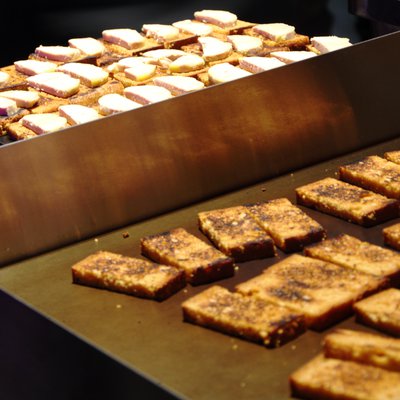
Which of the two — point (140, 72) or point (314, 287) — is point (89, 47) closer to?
point (140, 72)

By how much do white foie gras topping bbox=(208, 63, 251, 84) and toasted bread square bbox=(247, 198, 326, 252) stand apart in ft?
3.05

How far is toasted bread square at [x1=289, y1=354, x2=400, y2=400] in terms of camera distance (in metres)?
2.19

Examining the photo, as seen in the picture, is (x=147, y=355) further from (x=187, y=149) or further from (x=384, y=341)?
(x=187, y=149)

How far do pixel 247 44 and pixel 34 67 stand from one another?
0.97 m

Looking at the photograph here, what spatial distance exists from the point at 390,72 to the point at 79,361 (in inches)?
75.6

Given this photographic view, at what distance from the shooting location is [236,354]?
249 cm

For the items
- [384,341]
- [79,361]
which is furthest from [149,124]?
[384,341]

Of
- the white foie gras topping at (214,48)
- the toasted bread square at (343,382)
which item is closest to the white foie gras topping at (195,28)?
the white foie gras topping at (214,48)

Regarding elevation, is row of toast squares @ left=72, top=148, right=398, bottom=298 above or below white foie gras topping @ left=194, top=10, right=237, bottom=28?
below

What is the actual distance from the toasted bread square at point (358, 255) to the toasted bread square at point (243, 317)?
1.06 feet

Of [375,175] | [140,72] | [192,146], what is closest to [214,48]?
[140,72]

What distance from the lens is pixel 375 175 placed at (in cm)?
340

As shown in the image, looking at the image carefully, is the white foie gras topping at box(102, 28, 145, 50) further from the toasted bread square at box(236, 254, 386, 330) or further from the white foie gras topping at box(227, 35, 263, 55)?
the toasted bread square at box(236, 254, 386, 330)

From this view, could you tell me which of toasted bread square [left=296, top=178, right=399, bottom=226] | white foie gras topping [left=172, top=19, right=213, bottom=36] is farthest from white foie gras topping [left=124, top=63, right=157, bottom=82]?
toasted bread square [left=296, top=178, right=399, bottom=226]
